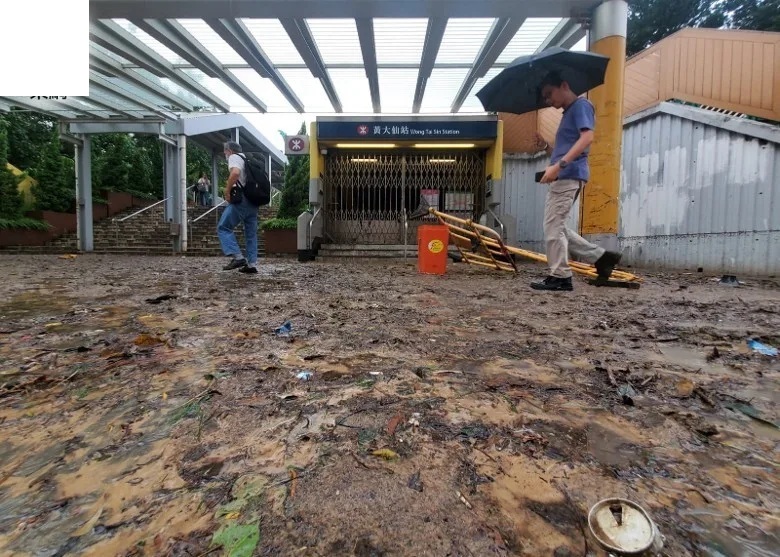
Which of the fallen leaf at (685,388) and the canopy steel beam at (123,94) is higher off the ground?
the canopy steel beam at (123,94)

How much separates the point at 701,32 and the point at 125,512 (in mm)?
9837

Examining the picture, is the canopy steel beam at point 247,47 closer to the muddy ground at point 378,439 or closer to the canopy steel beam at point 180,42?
the canopy steel beam at point 180,42

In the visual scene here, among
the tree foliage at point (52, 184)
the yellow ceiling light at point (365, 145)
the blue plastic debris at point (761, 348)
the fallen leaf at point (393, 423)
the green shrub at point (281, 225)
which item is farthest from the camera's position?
the tree foliage at point (52, 184)

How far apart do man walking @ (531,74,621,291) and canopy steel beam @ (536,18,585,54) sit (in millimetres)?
3063

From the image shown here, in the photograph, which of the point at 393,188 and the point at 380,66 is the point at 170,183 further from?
the point at 380,66

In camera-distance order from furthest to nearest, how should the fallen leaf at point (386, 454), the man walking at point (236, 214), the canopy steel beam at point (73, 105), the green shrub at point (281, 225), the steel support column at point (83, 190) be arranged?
the steel support column at point (83, 190)
the green shrub at point (281, 225)
the canopy steel beam at point (73, 105)
the man walking at point (236, 214)
the fallen leaf at point (386, 454)

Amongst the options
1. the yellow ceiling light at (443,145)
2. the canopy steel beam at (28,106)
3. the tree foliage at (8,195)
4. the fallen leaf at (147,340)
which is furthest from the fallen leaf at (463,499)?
the tree foliage at (8,195)

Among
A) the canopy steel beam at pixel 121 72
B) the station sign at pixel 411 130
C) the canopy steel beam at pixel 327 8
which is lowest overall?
the station sign at pixel 411 130

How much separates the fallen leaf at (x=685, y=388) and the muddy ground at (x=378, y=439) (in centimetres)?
1

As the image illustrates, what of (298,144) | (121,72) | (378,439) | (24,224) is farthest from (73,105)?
(378,439)

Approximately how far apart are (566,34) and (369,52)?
3.40 m

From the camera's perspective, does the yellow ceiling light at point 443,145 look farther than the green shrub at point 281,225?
No

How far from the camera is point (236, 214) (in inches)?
220

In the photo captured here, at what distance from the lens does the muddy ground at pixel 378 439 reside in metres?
0.78
